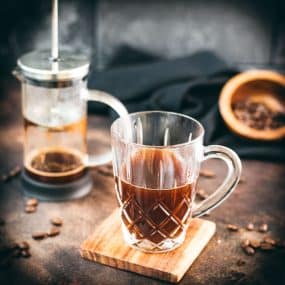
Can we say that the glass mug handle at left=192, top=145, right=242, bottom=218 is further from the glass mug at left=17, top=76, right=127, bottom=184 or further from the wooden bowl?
the wooden bowl

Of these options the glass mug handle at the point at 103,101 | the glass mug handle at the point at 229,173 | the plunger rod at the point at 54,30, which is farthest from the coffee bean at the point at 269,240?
the plunger rod at the point at 54,30

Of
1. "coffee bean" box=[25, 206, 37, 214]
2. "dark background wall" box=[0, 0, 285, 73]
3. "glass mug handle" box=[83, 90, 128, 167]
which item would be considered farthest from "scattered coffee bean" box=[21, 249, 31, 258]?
"dark background wall" box=[0, 0, 285, 73]

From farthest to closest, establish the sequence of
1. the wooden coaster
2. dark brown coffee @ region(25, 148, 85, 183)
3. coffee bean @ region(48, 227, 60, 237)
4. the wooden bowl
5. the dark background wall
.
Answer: the dark background wall < the wooden bowl < dark brown coffee @ region(25, 148, 85, 183) < coffee bean @ region(48, 227, 60, 237) < the wooden coaster

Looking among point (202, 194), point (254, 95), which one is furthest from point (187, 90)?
point (202, 194)

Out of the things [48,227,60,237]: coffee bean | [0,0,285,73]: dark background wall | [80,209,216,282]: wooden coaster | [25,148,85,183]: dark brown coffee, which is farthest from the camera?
[0,0,285,73]: dark background wall

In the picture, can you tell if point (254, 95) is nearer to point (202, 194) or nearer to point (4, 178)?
point (202, 194)

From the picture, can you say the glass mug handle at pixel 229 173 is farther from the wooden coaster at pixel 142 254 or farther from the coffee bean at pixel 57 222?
the coffee bean at pixel 57 222
